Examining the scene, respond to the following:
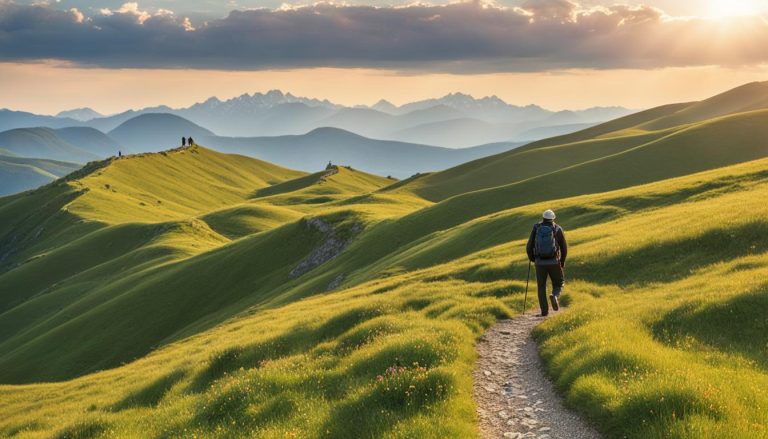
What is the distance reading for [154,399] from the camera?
22781 mm

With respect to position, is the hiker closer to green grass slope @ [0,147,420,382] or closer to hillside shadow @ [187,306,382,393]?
hillside shadow @ [187,306,382,393]

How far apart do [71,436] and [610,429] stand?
1805 centimetres

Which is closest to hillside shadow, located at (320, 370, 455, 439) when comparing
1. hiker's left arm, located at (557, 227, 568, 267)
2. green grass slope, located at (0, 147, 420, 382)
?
hiker's left arm, located at (557, 227, 568, 267)

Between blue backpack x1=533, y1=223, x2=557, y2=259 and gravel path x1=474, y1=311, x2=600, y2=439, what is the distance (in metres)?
3.46

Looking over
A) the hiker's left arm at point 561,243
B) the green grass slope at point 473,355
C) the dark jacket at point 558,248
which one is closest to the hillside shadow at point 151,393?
the green grass slope at point 473,355

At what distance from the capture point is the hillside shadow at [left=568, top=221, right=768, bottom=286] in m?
25.9

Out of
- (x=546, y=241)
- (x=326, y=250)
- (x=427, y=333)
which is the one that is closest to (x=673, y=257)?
(x=546, y=241)

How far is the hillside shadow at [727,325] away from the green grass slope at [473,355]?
58 mm

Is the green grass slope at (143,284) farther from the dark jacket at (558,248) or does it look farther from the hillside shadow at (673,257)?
the dark jacket at (558,248)

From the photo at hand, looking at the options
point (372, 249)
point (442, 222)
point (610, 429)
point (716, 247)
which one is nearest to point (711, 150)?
point (442, 222)

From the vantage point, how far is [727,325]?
1677 centimetres

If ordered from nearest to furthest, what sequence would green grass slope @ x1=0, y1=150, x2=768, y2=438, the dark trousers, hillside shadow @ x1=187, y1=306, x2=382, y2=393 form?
green grass slope @ x1=0, y1=150, x2=768, y2=438, the dark trousers, hillside shadow @ x1=187, y1=306, x2=382, y2=393

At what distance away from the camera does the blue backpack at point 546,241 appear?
2220 cm

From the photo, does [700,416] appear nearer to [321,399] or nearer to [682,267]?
[321,399]
